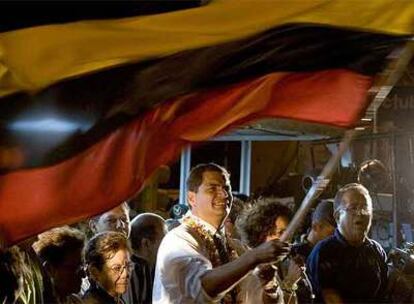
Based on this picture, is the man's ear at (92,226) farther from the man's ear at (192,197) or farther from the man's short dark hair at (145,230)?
the man's ear at (192,197)

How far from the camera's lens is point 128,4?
11.5ft

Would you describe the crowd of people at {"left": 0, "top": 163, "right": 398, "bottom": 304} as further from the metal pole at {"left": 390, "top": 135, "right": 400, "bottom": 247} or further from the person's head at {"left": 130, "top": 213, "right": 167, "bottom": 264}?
the metal pole at {"left": 390, "top": 135, "right": 400, "bottom": 247}

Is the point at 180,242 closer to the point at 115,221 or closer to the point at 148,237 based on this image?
the point at 115,221

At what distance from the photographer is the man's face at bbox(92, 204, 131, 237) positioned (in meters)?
6.13

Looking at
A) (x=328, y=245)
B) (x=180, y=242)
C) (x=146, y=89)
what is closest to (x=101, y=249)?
(x=180, y=242)

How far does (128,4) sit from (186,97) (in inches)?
23.5

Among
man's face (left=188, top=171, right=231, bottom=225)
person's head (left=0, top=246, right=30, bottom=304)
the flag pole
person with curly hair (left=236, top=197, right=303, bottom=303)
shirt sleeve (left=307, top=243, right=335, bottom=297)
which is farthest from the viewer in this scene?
shirt sleeve (left=307, top=243, right=335, bottom=297)

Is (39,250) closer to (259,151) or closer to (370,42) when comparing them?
(370,42)

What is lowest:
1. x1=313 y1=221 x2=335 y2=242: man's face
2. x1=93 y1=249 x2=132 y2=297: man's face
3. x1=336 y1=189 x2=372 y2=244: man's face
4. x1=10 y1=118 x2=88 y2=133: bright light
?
x1=93 y1=249 x2=132 y2=297: man's face

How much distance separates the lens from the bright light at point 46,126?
10.2 ft

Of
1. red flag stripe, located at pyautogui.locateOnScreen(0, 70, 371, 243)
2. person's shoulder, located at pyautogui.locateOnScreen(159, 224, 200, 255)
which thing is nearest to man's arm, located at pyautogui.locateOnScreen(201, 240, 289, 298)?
person's shoulder, located at pyautogui.locateOnScreen(159, 224, 200, 255)

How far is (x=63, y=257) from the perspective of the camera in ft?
14.8

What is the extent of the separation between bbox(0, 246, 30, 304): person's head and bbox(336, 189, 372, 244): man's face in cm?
291

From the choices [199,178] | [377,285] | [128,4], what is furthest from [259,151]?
[128,4]
